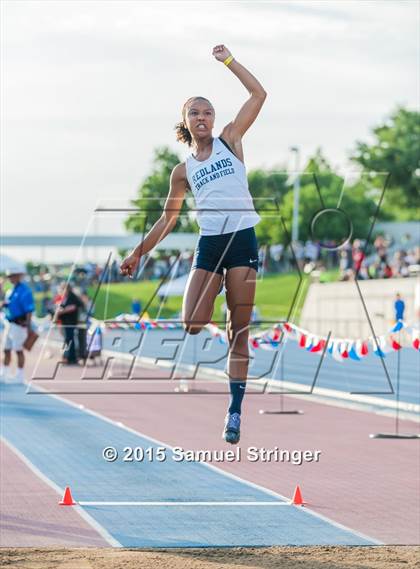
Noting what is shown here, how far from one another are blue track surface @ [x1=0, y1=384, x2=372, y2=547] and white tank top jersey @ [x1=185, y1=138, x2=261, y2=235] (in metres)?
3.94

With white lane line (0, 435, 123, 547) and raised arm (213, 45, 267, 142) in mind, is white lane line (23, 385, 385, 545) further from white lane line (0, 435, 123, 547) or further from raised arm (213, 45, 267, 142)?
raised arm (213, 45, 267, 142)

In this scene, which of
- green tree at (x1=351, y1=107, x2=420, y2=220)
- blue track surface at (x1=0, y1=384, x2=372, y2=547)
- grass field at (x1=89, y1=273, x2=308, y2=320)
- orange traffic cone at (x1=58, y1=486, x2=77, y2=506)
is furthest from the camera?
green tree at (x1=351, y1=107, x2=420, y2=220)

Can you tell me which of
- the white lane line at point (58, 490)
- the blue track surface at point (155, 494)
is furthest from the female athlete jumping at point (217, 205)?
the blue track surface at point (155, 494)

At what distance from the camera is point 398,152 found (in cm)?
7931

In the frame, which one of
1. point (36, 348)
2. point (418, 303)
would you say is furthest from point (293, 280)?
point (418, 303)

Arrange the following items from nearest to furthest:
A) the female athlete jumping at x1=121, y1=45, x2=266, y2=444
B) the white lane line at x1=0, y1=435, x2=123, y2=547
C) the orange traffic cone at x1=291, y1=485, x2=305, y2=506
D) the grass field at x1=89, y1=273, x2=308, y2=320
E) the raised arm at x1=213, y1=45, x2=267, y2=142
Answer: the female athlete jumping at x1=121, y1=45, x2=266, y2=444, the raised arm at x1=213, y1=45, x2=267, y2=142, the white lane line at x1=0, y1=435, x2=123, y2=547, the orange traffic cone at x1=291, y1=485, x2=305, y2=506, the grass field at x1=89, y1=273, x2=308, y2=320

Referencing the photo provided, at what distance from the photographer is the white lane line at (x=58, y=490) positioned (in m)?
10.2

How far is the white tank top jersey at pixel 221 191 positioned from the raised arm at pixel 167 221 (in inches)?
4.7

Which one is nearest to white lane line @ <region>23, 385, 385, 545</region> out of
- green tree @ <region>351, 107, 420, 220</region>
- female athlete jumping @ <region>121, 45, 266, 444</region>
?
female athlete jumping @ <region>121, 45, 266, 444</region>

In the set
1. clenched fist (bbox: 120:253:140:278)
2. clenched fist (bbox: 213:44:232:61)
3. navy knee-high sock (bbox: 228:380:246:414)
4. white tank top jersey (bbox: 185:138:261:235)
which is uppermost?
clenched fist (bbox: 213:44:232:61)

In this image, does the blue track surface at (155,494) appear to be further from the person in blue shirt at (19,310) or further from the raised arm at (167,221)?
the raised arm at (167,221)

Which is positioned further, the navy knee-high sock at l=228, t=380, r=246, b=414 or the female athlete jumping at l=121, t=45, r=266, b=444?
the navy knee-high sock at l=228, t=380, r=246, b=414

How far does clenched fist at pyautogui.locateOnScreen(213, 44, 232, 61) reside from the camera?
22.2ft

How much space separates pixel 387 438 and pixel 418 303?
19.1 metres
